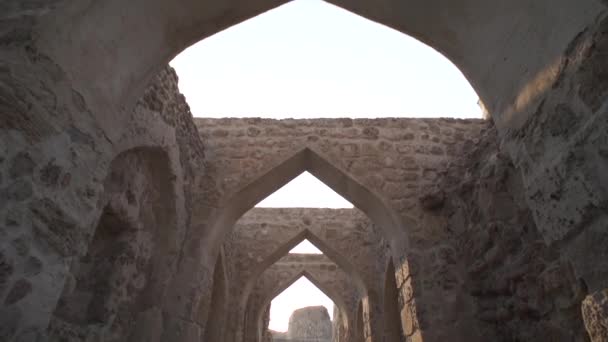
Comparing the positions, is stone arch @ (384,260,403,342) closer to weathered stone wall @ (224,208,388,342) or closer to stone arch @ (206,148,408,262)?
weathered stone wall @ (224,208,388,342)

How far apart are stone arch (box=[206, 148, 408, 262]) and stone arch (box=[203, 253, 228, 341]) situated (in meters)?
1.95

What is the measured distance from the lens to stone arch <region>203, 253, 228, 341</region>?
20.6ft

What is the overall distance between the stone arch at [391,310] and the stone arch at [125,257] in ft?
11.8

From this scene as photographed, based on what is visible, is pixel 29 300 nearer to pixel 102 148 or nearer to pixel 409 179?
pixel 102 148

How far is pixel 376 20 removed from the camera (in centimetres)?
227

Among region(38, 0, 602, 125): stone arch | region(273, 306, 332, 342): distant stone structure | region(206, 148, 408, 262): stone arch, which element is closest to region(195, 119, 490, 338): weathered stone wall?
region(206, 148, 408, 262): stone arch

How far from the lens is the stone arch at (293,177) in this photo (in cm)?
435

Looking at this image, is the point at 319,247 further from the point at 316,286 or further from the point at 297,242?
the point at 316,286

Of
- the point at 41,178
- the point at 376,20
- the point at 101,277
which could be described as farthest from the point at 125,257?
the point at 376,20

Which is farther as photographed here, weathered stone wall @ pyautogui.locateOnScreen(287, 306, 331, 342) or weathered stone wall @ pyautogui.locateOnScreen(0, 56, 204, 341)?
weathered stone wall @ pyautogui.locateOnScreen(287, 306, 331, 342)

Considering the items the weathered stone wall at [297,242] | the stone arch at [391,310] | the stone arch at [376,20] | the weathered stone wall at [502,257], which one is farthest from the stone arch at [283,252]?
the stone arch at [376,20]

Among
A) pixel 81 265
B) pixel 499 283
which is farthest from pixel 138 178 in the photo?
pixel 499 283

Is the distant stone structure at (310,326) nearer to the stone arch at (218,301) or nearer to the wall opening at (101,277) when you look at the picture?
the stone arch at (218,301)

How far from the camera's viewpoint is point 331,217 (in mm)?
7965
